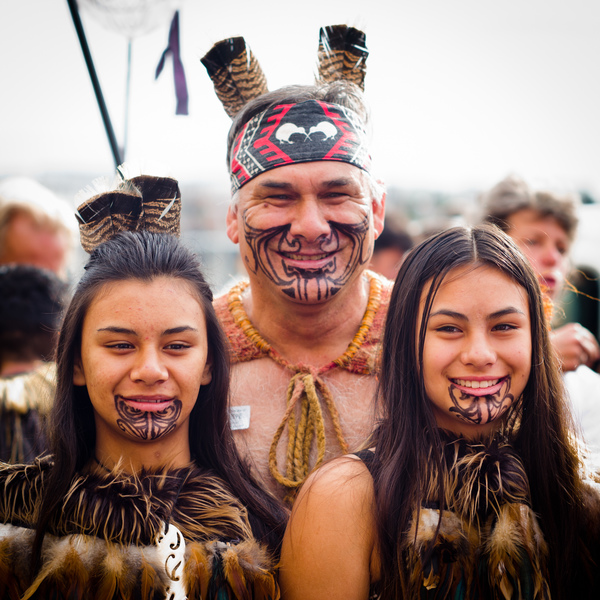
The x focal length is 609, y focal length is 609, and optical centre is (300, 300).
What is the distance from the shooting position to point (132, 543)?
1.74m

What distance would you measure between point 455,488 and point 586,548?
1.41 ft

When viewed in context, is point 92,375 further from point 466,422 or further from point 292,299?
point 466,422

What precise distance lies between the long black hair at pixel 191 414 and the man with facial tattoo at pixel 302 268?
33 cm

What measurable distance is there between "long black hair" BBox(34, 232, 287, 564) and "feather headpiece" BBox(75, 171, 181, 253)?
65 mm

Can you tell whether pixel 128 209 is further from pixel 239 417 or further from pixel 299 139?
pixel 239 417

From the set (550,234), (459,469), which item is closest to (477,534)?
(459,469)

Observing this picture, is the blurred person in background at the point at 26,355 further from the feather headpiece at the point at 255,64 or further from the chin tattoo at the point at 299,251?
the feather headpiece at the point at 255,64

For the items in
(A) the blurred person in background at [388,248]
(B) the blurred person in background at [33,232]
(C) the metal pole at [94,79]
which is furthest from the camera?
(A) the blurred person in background at [388,248]

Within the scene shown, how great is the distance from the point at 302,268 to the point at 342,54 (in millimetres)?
1060

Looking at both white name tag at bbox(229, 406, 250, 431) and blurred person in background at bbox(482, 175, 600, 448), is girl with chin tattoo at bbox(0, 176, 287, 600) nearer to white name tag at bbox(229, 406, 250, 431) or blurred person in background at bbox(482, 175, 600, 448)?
white name tag at bbox(229, 406, 250, 431)

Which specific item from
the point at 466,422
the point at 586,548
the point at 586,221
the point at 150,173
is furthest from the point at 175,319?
the point at 586,221

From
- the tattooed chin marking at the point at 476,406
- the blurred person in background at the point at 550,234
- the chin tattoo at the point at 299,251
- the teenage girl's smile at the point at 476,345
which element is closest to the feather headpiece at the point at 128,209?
the chin tattoo at the point at 299,251

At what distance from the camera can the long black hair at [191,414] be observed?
1920 millimetres

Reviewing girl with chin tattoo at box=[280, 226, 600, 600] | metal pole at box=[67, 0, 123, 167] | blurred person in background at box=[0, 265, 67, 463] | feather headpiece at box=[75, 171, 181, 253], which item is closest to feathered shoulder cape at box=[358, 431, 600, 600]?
girl with chin tattoo at box=[280, 226, 600, 600]
